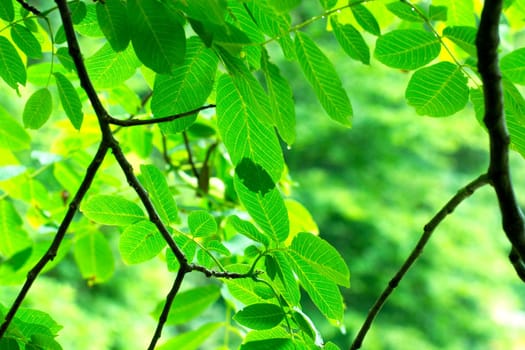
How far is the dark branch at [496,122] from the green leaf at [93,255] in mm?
858

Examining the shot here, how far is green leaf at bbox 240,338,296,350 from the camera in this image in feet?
1.80

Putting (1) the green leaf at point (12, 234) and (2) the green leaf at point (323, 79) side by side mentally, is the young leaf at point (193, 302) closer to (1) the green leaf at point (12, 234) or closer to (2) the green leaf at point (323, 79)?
(1) the green leaf at point (12, 234)

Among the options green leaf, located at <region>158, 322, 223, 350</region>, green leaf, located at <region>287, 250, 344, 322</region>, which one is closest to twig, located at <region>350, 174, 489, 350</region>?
green leaf, located at <region>287, 250, 344, 322</region>

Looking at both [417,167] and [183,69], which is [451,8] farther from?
[417,167]

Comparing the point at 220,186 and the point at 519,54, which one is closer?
the point at 519,54

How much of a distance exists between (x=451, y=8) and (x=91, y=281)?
32.4 inches

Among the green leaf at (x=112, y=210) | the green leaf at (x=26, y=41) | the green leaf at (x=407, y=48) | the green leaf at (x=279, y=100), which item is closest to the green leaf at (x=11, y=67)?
the green leaf at (x=26, y=41)

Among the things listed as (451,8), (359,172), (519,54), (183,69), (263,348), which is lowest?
(263,348)

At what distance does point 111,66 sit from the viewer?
2.25 ft

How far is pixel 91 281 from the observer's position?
1190 mm

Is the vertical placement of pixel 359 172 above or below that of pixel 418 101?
above

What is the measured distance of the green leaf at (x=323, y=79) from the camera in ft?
1.92

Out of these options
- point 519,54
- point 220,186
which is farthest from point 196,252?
point 220,186

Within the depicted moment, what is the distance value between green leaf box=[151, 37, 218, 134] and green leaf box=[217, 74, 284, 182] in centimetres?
3
